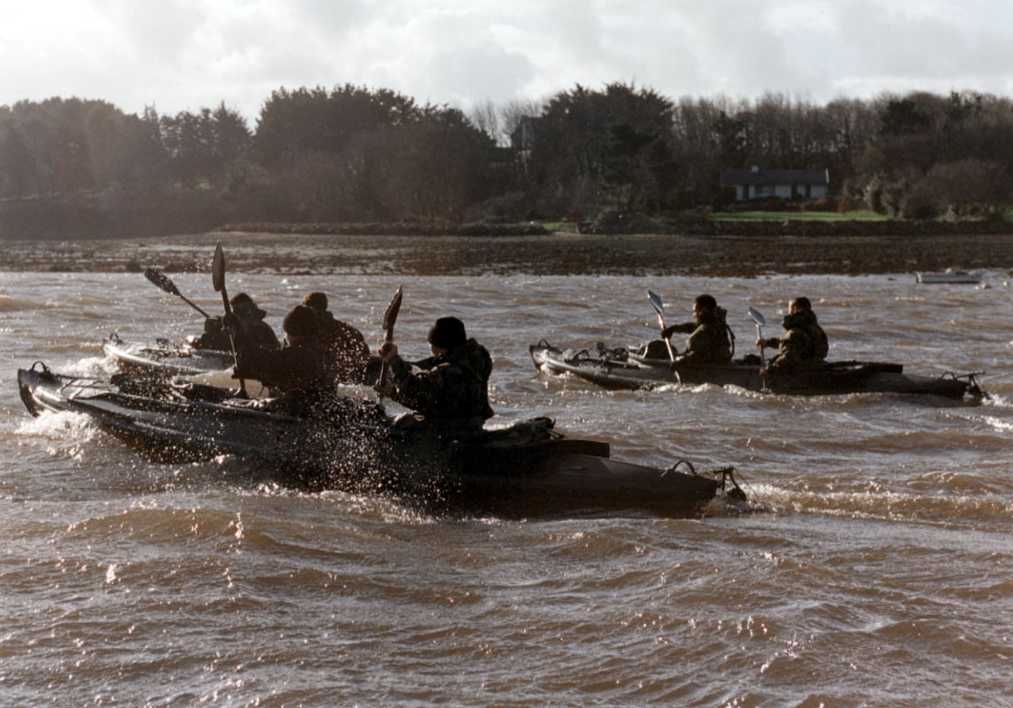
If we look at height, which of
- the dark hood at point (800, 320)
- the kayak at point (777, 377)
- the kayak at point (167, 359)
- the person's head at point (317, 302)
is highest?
the person's head at point (317, 302)

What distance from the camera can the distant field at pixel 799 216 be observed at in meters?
81.4

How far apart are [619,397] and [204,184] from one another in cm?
9226

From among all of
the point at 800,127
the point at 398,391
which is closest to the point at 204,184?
the point at 800,127

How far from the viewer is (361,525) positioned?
10906 mm

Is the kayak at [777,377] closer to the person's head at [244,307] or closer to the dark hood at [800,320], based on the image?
the dark hood at [800,320]

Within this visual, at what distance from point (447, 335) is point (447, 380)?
37 centimetres

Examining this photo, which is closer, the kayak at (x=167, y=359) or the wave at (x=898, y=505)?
the wave at (x=898, y=505)

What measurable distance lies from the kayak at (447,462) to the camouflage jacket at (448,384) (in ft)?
0.74

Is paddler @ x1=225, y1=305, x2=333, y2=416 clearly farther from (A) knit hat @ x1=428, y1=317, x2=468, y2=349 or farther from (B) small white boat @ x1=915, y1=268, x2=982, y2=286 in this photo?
(B) small white boat @ x1=915, y1=268, x2=982, y2=286

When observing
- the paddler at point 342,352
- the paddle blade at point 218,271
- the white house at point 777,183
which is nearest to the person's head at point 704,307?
the paddler at point 342,352

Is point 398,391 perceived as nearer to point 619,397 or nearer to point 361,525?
point 361,525

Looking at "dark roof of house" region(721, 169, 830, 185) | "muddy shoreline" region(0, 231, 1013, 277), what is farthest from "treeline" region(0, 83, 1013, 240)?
"muddy shoreline" region(0, 231, 1013, 277)

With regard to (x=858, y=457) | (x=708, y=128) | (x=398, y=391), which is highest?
(x=708, y=128)

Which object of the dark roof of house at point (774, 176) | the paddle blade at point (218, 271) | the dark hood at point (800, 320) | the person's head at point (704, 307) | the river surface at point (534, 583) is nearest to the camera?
the river surface at point (534, 583)
